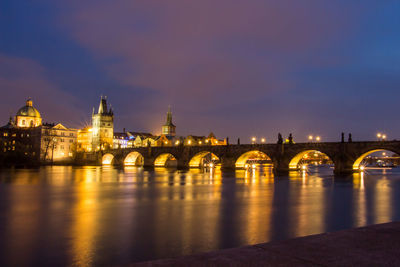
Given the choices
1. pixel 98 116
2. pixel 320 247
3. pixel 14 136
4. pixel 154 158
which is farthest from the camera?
pixel 98 116

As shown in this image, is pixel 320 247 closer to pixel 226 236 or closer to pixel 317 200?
pixel 226 236

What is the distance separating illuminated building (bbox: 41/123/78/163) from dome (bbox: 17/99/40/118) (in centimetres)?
2093

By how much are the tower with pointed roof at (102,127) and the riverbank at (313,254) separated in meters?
154

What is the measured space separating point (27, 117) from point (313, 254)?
15610 cm

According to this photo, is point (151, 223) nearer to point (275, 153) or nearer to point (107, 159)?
point (275, 153)

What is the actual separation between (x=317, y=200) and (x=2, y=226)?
70.6 feet

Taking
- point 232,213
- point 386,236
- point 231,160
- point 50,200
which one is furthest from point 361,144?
point 386,236

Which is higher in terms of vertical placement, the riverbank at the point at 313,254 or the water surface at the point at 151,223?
the riverbank at the point at 313,254

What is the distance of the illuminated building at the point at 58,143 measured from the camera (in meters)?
123

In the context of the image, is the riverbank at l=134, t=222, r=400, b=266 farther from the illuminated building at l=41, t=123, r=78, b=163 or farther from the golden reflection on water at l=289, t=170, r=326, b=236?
the illuminated building at l=41, t=123, r=78, b=163

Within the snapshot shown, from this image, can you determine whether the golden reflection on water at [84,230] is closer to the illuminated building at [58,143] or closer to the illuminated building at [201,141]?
the illuminated building at [58,143]

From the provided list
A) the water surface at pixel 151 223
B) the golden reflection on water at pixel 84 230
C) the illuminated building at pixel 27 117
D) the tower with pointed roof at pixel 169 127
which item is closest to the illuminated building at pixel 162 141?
the tower with pointed roof at pixel 169 127

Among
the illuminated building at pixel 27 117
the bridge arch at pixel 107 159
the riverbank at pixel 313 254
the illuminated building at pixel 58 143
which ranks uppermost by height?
the illuminated building at pixel 27 117

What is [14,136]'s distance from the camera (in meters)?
130
